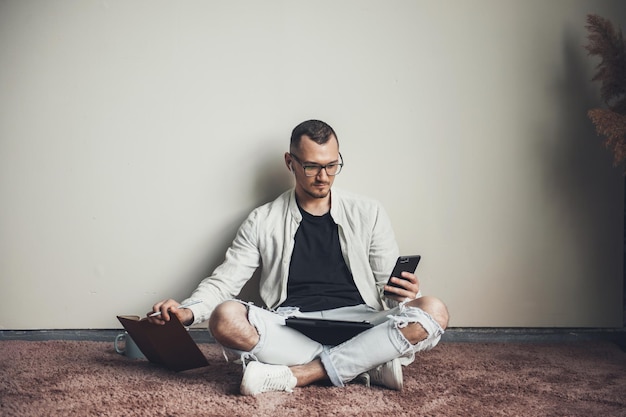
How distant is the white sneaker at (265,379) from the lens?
2047mm

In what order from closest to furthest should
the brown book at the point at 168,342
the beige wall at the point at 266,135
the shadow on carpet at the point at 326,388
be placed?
the shadow on carpet at the point at 326,388 → the brown book at the point at 168,342 → the beige wall at the point at 266,135

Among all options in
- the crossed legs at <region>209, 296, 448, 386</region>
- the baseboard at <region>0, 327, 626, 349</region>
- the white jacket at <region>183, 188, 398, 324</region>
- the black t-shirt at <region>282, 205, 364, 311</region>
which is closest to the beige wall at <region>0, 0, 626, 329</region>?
the baseboard at <region>0, 327, 626, 349</region>

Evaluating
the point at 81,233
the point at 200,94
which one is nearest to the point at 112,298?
the point at 81,233

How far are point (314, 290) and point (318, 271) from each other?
77mm

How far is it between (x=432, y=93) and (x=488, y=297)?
0.94 meters

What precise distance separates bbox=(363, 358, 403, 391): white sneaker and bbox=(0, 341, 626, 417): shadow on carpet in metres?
0.03

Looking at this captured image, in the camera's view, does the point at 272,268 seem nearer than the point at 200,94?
Yes

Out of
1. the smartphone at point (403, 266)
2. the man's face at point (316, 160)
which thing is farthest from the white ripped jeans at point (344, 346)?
the man's face at point (316, 160)

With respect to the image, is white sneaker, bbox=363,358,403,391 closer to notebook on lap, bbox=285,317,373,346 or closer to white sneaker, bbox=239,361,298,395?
notebook on lap, bbox=285,317,373,346

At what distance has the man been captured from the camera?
2137 mm

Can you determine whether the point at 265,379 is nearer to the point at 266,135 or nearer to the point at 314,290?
the point at 314,290

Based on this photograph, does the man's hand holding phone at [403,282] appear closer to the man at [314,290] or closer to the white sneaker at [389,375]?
the man at [314,290]

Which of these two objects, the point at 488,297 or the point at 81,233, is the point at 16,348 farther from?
the point at 488,297

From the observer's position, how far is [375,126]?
2787mm
